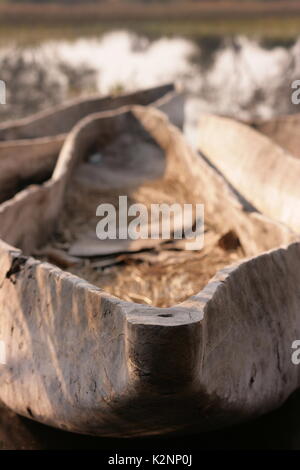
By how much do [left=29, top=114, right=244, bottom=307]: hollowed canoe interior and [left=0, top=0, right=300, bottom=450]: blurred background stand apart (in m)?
2.47

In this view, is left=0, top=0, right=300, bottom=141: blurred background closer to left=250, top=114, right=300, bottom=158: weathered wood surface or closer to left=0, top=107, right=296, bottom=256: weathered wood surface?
left=250, top=114, right=300, bottom=158: weathered wood surface

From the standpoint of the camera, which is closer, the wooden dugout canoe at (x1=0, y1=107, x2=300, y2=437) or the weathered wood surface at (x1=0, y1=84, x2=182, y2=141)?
the wooden dugout canoe at (x1=0, y1=107, x2=300, y2=437)

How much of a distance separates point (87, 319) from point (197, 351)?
0.54 meters

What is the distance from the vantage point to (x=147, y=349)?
262 centimetres

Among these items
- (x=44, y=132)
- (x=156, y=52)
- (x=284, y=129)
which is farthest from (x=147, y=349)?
(x=156, y=52)

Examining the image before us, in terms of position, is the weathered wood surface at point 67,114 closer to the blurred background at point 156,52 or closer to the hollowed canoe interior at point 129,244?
the blurred background at point 156,52

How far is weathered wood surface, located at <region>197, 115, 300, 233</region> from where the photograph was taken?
4.61m

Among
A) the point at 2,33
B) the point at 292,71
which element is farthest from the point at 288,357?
the point at 2,33

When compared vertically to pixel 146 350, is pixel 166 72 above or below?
above

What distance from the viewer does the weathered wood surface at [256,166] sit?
4.61 meters

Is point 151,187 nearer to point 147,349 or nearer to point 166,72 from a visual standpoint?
point 147,349

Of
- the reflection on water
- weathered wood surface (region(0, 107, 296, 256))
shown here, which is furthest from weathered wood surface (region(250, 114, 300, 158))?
the reflection on water

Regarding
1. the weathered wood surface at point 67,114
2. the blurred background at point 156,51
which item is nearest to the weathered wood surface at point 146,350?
the weathered wood surface at point 67,114

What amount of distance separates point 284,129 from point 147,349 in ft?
14.4
